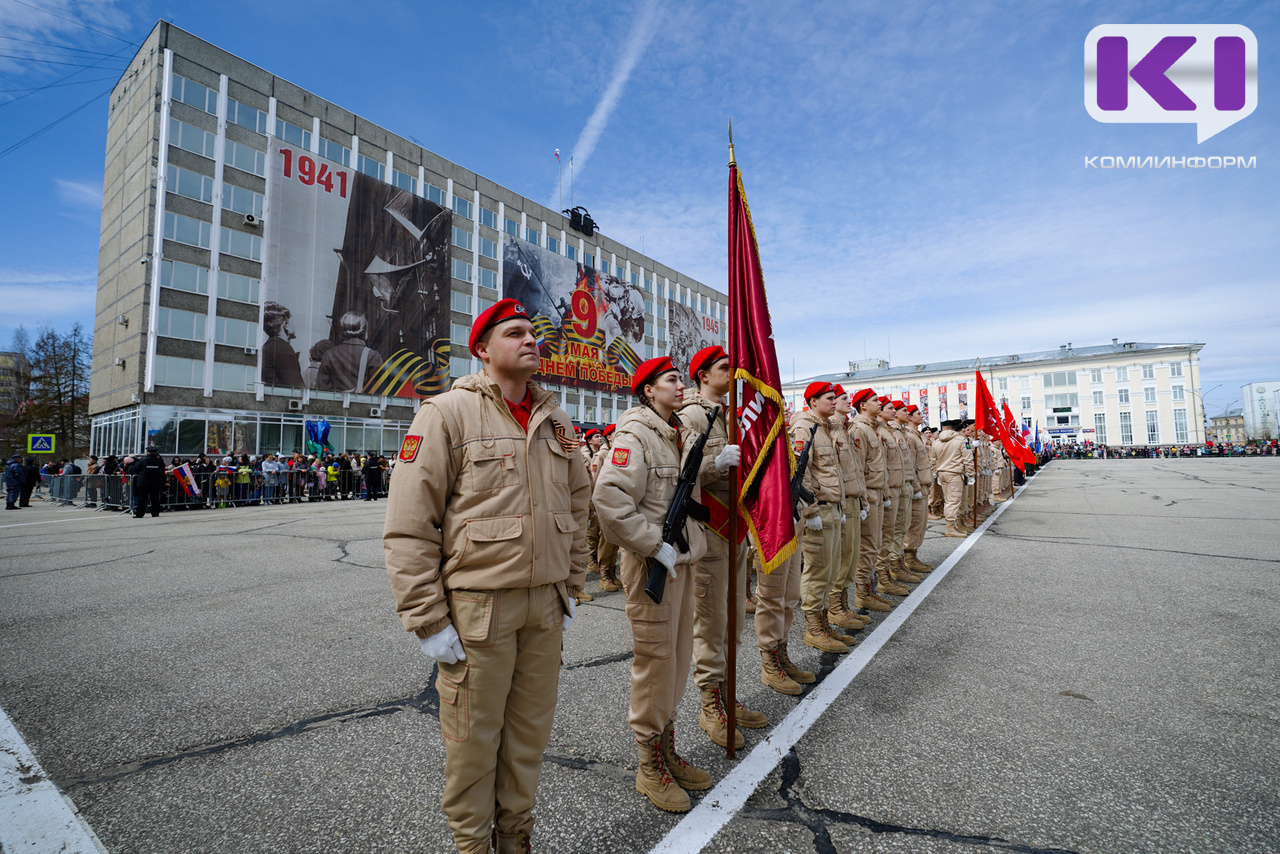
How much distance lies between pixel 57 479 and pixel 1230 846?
30.7 m

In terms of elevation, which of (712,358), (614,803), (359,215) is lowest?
(614,803)

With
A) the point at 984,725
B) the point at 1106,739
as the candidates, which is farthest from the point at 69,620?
the point at 1106,739

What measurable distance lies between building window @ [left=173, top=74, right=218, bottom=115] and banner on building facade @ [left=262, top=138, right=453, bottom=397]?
2893 millimetres

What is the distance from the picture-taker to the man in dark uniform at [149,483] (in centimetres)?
1453

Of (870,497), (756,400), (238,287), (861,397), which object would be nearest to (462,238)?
(238,287)

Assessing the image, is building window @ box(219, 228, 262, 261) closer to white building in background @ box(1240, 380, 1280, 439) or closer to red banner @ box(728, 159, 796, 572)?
red banner @ box(728, 159, 796, 572)

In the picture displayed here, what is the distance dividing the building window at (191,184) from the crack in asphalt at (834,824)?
109ft

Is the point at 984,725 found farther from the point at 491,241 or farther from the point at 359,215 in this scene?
the point at 491,241

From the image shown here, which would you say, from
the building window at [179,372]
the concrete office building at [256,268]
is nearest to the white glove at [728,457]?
the concrete office building at [256,268]

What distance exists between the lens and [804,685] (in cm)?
399

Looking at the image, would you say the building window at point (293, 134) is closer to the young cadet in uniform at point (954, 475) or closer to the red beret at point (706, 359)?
the young cadet in uniform at point (954, 475)

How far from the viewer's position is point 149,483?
14570 millimetres

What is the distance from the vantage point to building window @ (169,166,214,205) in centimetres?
2581

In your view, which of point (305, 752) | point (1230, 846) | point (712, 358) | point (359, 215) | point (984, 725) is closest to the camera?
point (1230, 846)
